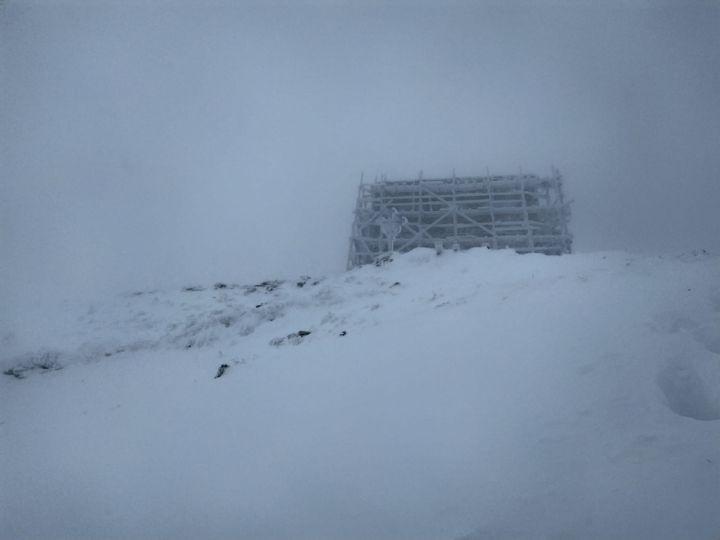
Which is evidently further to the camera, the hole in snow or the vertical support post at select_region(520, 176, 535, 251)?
the vertical support post at select_region(520, 176, 535, 251)

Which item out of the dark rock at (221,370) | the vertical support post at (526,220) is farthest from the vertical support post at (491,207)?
the dark rock at (221,370)

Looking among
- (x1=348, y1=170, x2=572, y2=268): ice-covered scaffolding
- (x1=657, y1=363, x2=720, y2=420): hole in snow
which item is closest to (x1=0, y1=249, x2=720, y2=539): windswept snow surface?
(x1=657, y1=363, x2=720, y2=420): hole in snow

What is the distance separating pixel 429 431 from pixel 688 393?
2630 millimetres

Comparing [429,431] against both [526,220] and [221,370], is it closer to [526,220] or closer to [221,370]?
[221,370]

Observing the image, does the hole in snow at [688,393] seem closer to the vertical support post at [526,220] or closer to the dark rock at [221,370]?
the dark rock at [221,370]

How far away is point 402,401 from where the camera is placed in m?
5.04

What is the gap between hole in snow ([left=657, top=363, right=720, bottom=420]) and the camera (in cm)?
409

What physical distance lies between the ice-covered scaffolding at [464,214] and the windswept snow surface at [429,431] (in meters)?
15.4

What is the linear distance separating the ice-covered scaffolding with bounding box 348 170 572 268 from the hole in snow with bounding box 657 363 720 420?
18674 mm

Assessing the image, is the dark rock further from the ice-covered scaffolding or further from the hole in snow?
the ice-covered scaffolding

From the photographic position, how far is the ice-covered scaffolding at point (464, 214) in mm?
23719

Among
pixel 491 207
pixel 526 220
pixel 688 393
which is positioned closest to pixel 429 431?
pixel 688 393

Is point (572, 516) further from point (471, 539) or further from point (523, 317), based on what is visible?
point (523, 317)

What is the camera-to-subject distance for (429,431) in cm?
446
